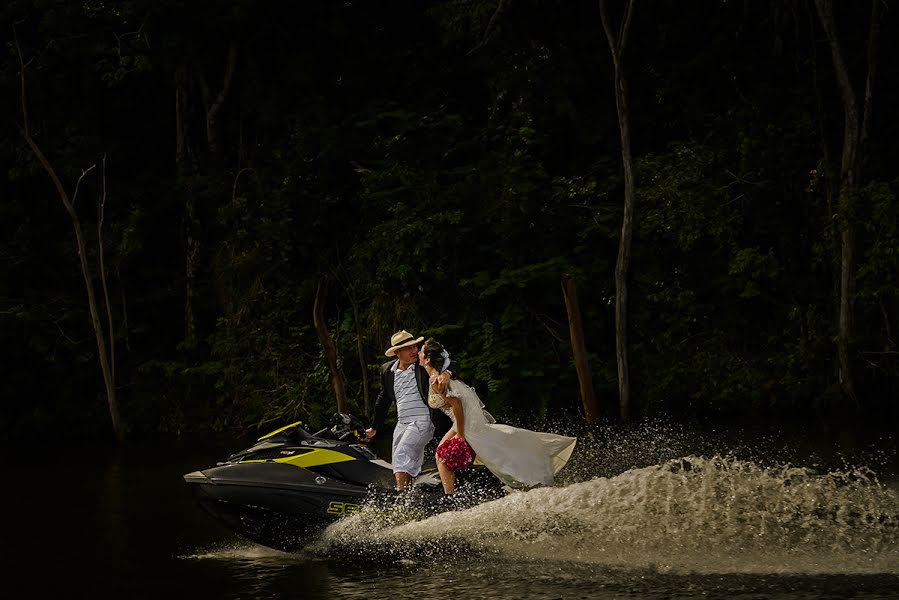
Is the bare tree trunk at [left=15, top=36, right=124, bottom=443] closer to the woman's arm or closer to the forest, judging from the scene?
the forest

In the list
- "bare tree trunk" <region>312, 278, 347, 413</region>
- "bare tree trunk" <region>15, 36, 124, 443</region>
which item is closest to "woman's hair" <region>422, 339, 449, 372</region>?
"bare tree trunk" <region>312, 278, 347, 413</region>

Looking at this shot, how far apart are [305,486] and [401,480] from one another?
842 millimetres

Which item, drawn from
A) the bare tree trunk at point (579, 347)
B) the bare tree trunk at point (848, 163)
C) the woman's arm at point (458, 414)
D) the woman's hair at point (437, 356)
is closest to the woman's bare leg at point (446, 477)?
the woman's arm at point (458, 414)

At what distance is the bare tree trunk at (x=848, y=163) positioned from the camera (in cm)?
2689

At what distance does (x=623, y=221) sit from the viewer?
2897 cm

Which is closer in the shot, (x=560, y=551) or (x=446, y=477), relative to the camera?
(x=560, y=551)

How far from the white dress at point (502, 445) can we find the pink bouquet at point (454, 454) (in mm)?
119

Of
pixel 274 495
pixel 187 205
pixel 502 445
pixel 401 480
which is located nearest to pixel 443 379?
pixel 502 445

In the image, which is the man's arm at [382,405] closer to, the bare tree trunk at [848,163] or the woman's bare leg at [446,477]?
the woman's bare leg at [446,477]

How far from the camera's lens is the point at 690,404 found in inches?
1152

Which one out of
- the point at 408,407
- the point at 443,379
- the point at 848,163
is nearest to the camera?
the point at 443,379

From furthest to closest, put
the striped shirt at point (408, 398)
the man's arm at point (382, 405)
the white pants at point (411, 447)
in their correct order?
the man's arm at point (382, 405) → the striped shirt at point (408, 398) → the white pants at point (411, 447)

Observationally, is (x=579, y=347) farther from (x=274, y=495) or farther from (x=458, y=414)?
(x=274, y=495)

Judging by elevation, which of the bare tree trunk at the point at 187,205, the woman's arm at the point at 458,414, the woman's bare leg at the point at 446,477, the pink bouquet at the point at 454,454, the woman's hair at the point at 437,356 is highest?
the bare tree trunk at the point at 187,205
